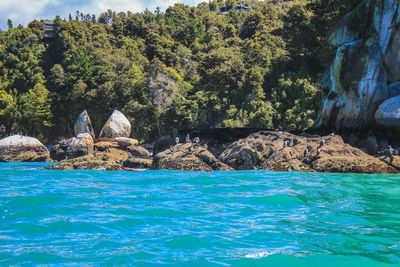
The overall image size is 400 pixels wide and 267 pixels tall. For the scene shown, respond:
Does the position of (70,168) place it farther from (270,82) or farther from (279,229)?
(270,82)

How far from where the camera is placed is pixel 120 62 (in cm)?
4959

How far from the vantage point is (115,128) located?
3175 centimetres

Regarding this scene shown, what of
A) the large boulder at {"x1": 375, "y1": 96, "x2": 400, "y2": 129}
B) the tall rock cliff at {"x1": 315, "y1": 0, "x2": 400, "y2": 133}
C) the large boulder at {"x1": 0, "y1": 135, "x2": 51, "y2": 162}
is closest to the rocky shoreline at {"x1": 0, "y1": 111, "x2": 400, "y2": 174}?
the large boulder at {"x1": 375, "y1": 96, "x2": 400, "y2": 129}

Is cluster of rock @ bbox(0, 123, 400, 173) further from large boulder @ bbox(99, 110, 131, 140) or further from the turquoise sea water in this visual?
large boulder @ bbox(99, 110, 131, 140)

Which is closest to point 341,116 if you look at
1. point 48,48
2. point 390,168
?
point 390,168

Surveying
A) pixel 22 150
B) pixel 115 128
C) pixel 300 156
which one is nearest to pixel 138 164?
pixel 300 156

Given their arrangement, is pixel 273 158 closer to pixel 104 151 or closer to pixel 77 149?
pixel 104 151

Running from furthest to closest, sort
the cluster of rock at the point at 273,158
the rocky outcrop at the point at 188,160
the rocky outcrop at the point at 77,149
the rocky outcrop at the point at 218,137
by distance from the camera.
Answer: the rocky outcrop at the point at 77,149, the rocky outcrop at the point at 218,137, the rocky outcrop at the point at 188,160, the cluster of rock at the point at 273,158

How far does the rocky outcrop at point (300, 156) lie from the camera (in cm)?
1324

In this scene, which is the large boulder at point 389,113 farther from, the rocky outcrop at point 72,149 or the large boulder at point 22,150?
the large boulder at point 22,150

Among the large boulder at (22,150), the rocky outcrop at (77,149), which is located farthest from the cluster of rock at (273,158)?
the large boulder at (22,150)

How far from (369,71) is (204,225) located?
14.8 meters

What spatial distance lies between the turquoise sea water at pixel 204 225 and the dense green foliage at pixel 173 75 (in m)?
18.5

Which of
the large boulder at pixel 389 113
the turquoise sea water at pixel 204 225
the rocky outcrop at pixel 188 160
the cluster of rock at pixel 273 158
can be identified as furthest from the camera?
the large boulder at pixel 389 113
